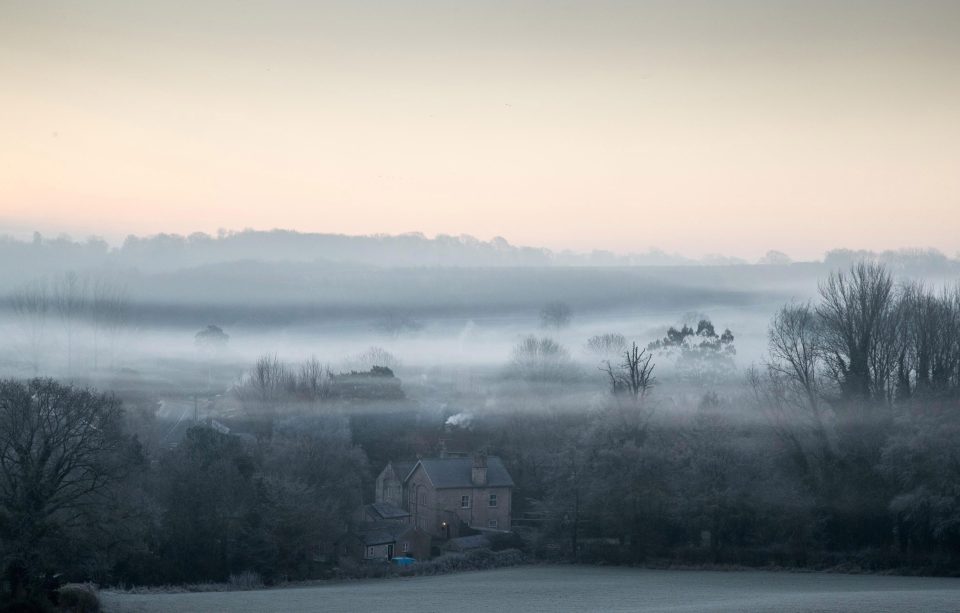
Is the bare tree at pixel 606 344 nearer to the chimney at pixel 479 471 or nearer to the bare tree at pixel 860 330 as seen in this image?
the chimney at pixel 479 471

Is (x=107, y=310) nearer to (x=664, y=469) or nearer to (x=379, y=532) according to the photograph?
(x=379, y=532)

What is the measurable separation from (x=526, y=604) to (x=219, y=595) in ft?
45.2

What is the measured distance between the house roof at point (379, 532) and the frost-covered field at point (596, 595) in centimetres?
929

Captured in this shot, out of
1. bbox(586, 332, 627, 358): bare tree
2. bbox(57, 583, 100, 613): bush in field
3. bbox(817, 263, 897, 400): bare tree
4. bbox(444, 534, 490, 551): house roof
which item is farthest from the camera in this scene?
bbox(586, 332, 627, 358): bare tree

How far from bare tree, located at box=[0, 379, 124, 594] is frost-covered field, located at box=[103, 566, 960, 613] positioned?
11.8ft

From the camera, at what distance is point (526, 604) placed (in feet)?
123

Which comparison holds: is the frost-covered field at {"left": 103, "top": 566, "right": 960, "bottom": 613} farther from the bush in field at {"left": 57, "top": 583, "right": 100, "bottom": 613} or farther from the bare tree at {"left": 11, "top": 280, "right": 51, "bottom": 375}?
the bare tree at {"left": 11, "top": 280, "right": 51, "bottom": 375}

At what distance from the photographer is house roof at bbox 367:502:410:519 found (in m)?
68.0

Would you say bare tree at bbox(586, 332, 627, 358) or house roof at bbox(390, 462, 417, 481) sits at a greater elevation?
bare tree at bbox(586, 332, 627, 358)

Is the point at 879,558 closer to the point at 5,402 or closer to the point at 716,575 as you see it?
the point at 716,575

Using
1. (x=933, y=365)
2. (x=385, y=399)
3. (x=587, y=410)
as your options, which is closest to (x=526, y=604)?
(x=933, y=365)

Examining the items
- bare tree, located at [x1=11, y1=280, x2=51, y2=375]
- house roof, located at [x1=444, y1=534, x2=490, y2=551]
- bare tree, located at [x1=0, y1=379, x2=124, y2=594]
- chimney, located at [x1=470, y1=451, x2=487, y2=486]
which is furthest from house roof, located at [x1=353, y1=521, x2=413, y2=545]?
bare tree, located at [x1=11, y1=280, x2=51, y2=375]

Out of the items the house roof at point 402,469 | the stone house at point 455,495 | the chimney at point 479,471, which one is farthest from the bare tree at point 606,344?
the chimney at point 479,471

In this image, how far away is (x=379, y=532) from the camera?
62188mm
